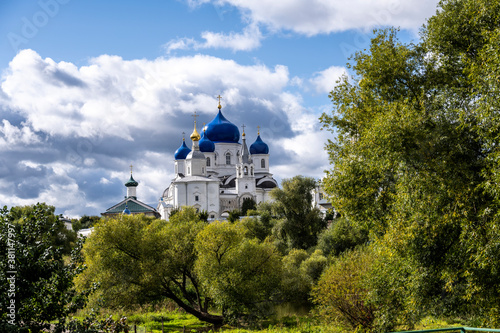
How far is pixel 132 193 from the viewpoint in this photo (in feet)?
265

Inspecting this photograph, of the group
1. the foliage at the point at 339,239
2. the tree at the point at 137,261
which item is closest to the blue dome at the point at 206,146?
the foliage at the point at 339,239

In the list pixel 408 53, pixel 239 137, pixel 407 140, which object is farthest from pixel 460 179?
pixel 239 137

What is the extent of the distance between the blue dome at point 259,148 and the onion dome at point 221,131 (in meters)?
2.86

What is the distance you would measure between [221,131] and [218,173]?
6.81 m

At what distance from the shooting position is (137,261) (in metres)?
21.9

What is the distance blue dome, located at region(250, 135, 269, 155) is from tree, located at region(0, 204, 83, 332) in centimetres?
7336

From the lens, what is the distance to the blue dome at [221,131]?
268ft

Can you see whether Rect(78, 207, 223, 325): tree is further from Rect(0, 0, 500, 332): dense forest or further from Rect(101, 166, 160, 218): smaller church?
Rect(101, 166, 160, 218): smaller church

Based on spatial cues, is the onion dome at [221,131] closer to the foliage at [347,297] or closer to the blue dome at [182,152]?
the blue dome at [182,152]

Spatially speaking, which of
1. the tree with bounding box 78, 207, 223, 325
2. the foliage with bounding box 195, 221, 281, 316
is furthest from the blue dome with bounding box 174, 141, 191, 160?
the foliage with bounding box 195, 221, 281, 316

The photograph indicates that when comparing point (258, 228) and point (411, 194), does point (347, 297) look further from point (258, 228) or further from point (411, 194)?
point (258, 228)

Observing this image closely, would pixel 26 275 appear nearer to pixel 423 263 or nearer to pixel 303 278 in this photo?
pixel 423 263

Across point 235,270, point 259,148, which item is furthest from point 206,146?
point 235,270

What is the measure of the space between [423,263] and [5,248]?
8573 millimetres
